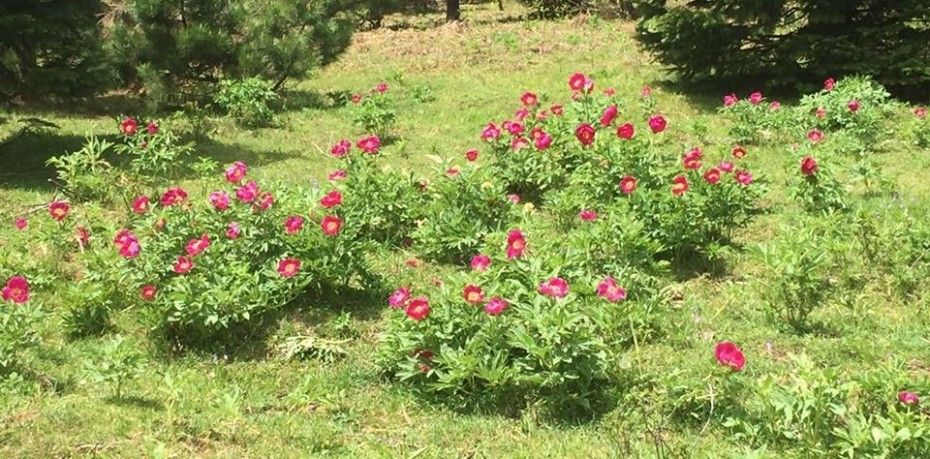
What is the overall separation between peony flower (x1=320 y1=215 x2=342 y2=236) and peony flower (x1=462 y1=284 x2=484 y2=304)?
128 centimetres

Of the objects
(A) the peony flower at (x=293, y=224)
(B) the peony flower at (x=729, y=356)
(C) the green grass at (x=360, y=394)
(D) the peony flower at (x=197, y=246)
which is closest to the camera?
(B) the peony flower at (x=729, y=356)

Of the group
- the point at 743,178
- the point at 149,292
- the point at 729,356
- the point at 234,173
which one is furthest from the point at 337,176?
the point at 729,356

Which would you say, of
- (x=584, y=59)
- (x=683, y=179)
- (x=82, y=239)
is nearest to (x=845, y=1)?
(x=584, y=59)

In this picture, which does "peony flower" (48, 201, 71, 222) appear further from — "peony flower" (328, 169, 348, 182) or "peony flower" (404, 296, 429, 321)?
"peony flower" (404, 296, 429, 321)

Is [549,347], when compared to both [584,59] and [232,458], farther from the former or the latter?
[584,59]

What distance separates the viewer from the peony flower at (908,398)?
336 cm

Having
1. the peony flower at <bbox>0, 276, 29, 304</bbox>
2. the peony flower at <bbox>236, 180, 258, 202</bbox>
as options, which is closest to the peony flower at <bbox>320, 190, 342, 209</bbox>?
the peony flower at <bbox>236, 180, 258, 202</bbox>

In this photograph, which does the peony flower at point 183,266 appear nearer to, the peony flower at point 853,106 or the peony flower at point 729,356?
the peony flower at point 729,356

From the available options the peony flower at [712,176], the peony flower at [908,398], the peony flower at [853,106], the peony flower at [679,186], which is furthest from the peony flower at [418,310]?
the peony flower at [853,106]

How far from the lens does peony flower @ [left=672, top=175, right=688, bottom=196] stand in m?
5.71

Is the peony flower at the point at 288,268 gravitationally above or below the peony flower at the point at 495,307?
below

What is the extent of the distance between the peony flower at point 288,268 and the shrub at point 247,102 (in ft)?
23.1

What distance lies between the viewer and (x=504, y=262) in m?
4.70

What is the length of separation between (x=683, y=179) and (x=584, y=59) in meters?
10.3
